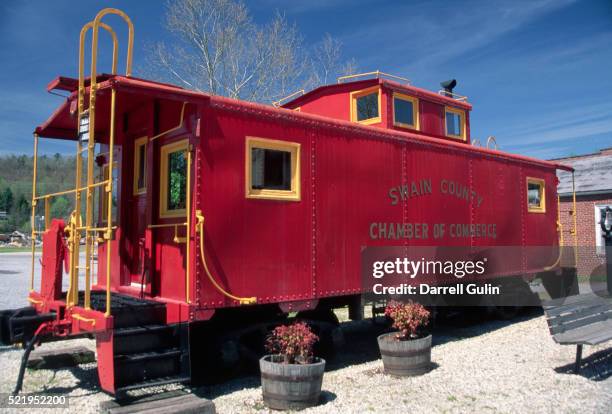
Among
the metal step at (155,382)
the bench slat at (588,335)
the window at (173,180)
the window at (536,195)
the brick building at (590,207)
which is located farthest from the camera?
the brick building at (590,207)

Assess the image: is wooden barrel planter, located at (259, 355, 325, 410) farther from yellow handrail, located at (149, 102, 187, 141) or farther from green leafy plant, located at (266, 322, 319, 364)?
yellow handrail, located at (149, 102, 187, 141)

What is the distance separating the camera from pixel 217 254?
19.5ft

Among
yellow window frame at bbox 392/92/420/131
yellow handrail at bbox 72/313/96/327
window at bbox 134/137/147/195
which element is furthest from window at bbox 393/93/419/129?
yellow handrail at bbox 72/313/96/327

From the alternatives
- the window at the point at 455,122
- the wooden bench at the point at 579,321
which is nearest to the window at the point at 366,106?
the window at the point at 455,122

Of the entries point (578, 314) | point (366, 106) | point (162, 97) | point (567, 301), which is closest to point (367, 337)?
point (567, 301)

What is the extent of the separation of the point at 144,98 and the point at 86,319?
9.49 ft

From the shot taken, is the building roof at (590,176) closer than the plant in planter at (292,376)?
No

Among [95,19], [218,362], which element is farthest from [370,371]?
[95,19]

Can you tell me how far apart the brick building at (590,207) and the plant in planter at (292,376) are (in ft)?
54.1

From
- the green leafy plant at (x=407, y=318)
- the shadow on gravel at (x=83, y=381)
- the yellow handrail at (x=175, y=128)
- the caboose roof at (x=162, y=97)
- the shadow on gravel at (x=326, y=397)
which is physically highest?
the caboose roof at (x=162, y=97)

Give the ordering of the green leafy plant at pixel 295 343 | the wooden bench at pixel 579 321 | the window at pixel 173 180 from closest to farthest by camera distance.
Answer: the green leafy plant at pixel 295 343 < the window at pixel 173 180 < the wooden bench at pixel 579 321

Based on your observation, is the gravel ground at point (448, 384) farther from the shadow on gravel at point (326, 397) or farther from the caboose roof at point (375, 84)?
the caboose roof at point (375, 84)

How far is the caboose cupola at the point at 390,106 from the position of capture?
9109 millimetres

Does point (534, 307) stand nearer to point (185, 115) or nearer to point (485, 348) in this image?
point (485, 348)
